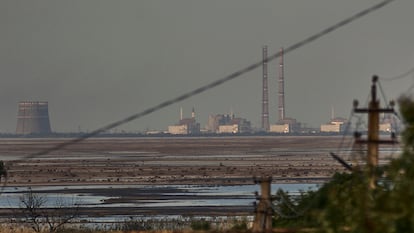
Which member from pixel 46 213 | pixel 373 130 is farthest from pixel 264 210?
pixel 46 213

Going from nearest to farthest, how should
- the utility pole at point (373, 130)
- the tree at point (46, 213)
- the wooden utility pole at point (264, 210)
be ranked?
the utility pole at point (373, 130) < the wooden utility pole at point (264, 210) < the tree at point (46, 213)

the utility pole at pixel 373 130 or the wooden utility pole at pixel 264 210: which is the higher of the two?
the utility pole at pixel 373 130

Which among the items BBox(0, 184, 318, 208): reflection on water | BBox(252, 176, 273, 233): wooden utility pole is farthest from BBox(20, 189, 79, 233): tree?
BBox(252, 176, 273, 233): wooden utility pole

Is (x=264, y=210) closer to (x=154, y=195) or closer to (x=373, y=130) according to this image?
(x=373, y=130)

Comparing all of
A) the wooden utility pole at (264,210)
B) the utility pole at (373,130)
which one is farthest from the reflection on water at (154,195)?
the utility pole at (373,130)

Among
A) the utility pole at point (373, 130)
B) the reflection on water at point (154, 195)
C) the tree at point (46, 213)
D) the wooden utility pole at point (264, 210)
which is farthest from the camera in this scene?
the reflection on water at point (154, 195)

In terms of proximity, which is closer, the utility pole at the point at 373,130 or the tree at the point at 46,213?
the utility pole at the point at 373,130

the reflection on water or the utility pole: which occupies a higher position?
the utility pole

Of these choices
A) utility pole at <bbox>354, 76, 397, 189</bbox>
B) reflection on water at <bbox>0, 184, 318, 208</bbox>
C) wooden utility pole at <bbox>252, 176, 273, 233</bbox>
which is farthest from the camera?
reflection on water at <bbox>0, 184, 318, 208</bbox>

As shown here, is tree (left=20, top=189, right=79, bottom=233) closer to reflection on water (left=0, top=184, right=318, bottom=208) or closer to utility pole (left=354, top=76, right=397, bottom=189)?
reflection on water (left=0, top=184, right=318, bottom=208)

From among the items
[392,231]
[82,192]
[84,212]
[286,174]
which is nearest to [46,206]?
[84,212]

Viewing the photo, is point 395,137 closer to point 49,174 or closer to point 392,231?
point 392,231

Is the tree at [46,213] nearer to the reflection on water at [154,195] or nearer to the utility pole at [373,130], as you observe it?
the reflection on water at [154,195]

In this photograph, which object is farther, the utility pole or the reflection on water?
the reflection on water
